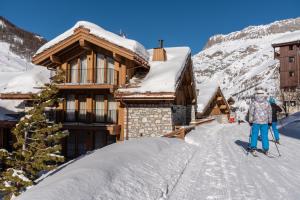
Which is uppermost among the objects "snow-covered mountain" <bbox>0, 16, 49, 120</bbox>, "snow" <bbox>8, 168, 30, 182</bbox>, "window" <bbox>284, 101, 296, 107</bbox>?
"snow-covered mountain" <bbox>0, 16, 49, 120</bbox>

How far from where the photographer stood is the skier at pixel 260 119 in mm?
9562

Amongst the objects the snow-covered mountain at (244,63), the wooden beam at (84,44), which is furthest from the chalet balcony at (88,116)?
the snow-covered mountain at (244,63)

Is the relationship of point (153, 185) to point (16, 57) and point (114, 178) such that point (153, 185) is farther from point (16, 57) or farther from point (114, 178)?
point (16, 57)

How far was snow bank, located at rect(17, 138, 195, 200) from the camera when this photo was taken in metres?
5.03

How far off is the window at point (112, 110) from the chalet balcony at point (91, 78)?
3.02ft

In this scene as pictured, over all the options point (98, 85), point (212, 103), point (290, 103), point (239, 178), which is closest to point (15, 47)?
point (212, 103)

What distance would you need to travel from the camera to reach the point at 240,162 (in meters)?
8.63

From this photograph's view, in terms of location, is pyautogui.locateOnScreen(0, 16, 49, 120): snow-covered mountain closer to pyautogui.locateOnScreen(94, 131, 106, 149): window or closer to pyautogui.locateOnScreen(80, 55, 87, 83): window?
pyautogui.locateOnScreen(80, 55, 87, 83): window

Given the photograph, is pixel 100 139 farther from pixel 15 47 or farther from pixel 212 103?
pixel 15 47

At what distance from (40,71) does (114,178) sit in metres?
15.1

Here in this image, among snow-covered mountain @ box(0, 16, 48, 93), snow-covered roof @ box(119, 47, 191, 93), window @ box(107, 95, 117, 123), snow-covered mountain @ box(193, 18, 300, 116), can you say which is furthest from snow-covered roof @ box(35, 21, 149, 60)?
snow-covered mountain @ box(193, 18, 300, 116)

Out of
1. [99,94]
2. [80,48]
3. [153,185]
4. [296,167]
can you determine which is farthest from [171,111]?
[153,185]

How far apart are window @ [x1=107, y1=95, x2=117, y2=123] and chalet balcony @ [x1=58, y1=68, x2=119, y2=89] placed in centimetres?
92

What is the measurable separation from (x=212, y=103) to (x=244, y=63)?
101 m
